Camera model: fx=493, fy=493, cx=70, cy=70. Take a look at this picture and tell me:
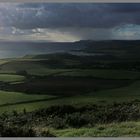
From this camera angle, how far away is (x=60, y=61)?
4945mm

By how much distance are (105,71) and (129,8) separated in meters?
0.67

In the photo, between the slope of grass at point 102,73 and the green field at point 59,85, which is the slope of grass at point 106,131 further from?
the slope of grass at point 102,73

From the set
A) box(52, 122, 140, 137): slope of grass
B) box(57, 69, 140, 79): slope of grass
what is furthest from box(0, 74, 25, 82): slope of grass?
box(52, 122, 140, 137): slope of grass

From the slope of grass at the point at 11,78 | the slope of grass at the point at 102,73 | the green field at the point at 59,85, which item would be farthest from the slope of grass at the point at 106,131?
the slope of grass at the point at 11,78

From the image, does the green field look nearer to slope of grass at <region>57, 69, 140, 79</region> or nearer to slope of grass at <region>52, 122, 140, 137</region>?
slope of grass at <region>57, 69, 140, 79</region>

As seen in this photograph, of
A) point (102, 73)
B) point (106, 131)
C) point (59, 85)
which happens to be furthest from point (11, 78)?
point (106, 131)

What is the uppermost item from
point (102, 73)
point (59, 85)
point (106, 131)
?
point (102, 73)

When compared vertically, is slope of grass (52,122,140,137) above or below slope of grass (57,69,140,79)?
below

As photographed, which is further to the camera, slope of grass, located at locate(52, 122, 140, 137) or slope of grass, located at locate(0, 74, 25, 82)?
slope of grass, located at locate(0, 74, 25, 82)

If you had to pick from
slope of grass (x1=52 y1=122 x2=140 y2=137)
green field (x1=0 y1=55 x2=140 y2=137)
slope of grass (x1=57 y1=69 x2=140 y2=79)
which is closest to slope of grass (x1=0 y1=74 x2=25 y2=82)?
green field (x1=0 y1=55 x2=140 y2=137)

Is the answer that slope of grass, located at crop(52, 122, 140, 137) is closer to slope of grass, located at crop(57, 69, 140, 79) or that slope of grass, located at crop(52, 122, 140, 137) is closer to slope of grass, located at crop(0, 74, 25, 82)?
slope of grass, located at crop(57, 69, 140, 79)

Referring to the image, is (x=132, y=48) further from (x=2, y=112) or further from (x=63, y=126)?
(x=2, y=112)

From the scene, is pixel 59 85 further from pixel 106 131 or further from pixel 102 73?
pixel 106 131

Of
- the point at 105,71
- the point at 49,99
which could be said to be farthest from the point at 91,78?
the point at 49,99
